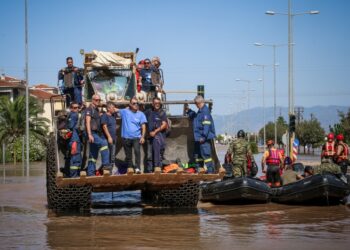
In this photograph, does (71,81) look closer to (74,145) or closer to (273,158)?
(74,145)

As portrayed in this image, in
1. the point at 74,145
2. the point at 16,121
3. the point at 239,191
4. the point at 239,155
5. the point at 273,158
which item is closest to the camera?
the point at 74,145

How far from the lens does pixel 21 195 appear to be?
21156mm

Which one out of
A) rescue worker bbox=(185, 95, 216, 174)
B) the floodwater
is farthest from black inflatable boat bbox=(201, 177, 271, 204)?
rescue worker bbox=(185, 95, 216, 174)

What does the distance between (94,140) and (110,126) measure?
0.43 metres

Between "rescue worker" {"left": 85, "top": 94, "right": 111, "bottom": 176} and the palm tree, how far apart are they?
4150cm

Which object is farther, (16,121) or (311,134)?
(311,134)

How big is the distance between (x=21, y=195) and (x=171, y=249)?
11739mm

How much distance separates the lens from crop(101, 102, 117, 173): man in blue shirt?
45.5 feet

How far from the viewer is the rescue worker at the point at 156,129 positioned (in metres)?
14.3

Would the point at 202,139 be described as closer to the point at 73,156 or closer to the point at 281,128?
the point at 73,156

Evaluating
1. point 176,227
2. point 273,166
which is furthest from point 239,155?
point 176,227

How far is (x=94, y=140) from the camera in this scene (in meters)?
13.8

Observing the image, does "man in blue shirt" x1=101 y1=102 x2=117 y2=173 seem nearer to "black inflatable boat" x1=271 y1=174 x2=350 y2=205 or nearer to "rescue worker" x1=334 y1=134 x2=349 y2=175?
"black inflatable boat" x1=271 y1=174 x2=350 y2=205

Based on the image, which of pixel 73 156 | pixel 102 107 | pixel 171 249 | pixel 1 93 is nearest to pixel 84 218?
pixel 73 156
